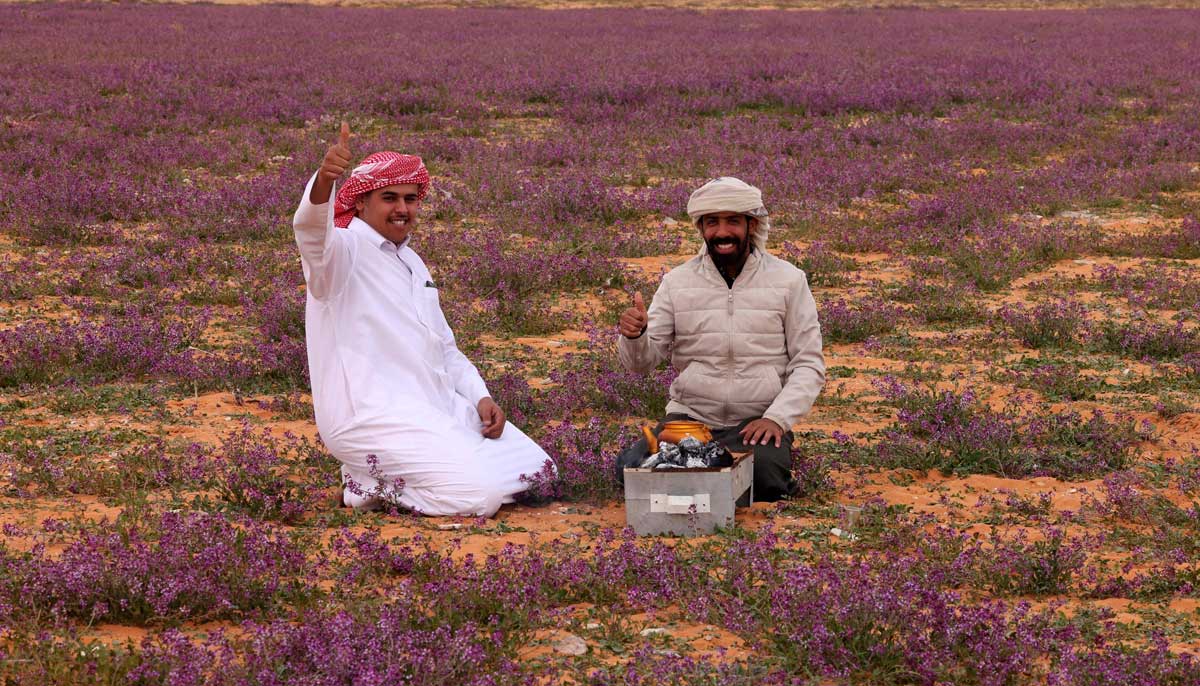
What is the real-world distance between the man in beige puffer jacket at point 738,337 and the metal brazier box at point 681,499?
0.48 metres

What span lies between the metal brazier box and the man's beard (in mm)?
1018

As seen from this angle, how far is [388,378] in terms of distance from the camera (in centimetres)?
602

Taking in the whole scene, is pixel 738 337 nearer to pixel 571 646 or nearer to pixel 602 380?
pixel 602 380

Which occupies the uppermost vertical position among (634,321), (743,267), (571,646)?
(743,267)

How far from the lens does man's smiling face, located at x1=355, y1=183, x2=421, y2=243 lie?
19.8 feet

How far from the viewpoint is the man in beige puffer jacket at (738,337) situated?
5.96 meters

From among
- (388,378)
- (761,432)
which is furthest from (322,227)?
(761,432)

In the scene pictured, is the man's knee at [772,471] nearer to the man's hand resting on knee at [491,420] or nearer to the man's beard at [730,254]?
the man's beard at [730,254]

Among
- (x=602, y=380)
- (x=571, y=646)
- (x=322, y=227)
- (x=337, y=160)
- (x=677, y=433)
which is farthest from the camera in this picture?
(x=602, y=380)

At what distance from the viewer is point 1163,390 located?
25.8 feet

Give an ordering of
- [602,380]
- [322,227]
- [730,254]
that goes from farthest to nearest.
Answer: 1. [602,380]
2. [730,254]
3. [322,227]

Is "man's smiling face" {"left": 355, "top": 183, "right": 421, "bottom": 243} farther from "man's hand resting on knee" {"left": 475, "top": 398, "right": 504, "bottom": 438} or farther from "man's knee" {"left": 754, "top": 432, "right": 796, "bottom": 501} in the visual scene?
"man's knee" {"left": 754, "top": 432, "right": 796, "bottom": 501}

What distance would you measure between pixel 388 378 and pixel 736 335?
1.54 metres

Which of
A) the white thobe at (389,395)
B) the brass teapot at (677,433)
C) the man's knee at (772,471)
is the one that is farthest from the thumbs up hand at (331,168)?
the man's knee at (772,471)
